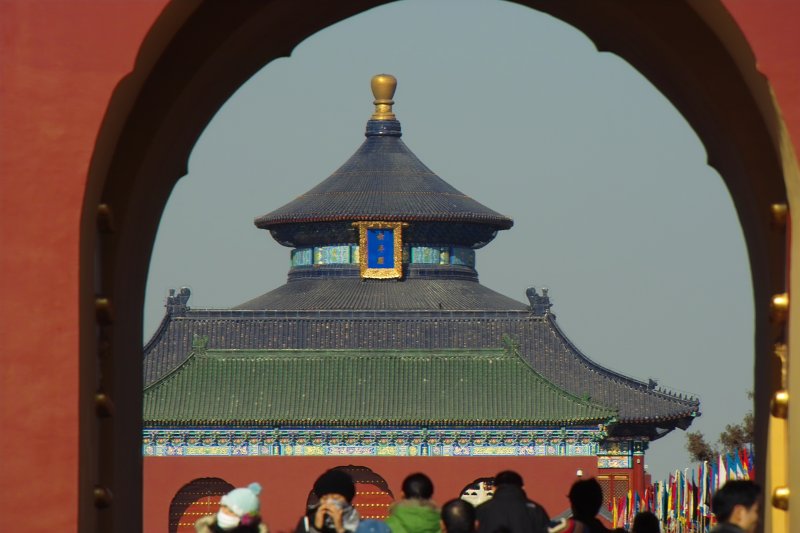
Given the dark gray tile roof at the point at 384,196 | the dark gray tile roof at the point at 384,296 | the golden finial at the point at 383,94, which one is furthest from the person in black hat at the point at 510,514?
the golden finial at the point at 383,94

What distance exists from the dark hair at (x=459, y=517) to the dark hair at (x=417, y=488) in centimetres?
59

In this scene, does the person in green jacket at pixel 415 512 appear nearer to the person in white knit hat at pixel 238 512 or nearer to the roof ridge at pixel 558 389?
the person in white knit hat at pixel 238 512

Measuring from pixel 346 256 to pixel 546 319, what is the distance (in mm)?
9184

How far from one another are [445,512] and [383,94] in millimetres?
55371

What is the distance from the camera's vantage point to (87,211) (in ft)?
29.3

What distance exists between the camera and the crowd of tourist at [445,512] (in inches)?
319

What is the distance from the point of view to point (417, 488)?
33.4 feet

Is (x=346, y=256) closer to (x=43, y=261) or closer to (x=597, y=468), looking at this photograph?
(x=597, y=468)

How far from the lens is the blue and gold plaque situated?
59.1 meters

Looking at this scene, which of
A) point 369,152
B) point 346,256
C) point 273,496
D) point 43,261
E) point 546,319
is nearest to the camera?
point 43,261

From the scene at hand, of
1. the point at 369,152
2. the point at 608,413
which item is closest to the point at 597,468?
the point at 608,413

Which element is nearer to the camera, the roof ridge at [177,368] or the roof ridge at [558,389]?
the roof ridge at [558,389]

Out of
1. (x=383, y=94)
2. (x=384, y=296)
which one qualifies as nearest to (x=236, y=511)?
(x=384, y=296)

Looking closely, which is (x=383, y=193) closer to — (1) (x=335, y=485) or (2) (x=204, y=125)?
(2) (x=204, y=125)
